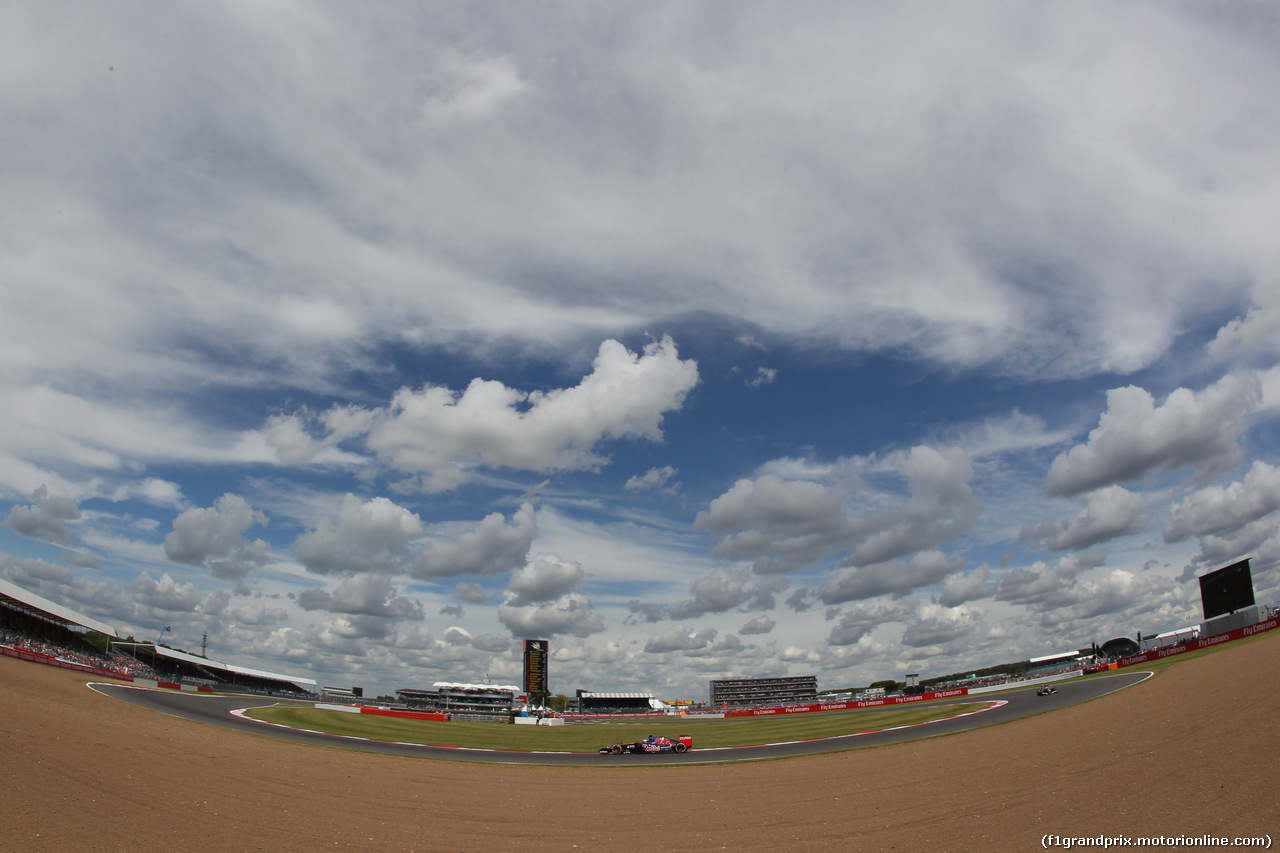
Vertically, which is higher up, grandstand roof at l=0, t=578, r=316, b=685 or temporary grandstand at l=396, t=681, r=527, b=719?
grandstand roof at l=0, t=578, r=316, b=685

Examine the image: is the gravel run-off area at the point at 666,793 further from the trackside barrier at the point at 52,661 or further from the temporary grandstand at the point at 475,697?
the temporary grandstand at the point at 475,697

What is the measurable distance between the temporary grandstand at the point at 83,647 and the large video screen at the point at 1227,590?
13856 centimetres

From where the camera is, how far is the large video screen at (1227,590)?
251 feet

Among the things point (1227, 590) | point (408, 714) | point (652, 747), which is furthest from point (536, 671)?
point (1227, 590)

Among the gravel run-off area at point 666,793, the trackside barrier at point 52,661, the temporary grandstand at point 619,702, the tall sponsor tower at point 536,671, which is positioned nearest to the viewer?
the gravel run-off area at point 666,793

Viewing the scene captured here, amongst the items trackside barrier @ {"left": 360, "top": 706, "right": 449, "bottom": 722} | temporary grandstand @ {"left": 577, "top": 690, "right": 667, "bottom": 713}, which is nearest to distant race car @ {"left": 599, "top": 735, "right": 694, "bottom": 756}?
trackside barrier @ {"left": 360, "top": 706, "right": 449, "bottom": 722}

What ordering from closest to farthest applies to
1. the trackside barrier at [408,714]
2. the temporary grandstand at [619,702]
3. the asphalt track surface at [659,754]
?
the asphalt track surface at [659,754], the trackside barrier at [408,714], the temporary grandstand at [619,702]

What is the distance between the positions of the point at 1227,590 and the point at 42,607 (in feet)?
493

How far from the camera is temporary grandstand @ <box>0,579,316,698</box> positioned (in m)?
73.7

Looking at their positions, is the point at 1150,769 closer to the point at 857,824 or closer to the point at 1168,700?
the point at 857,824

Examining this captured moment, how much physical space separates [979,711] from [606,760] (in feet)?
97.8

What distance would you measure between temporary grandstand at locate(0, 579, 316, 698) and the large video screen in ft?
455

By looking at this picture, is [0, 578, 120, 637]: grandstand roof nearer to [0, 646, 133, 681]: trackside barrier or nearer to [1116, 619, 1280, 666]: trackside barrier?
[0, 646, 133, 681]: trackside barrier

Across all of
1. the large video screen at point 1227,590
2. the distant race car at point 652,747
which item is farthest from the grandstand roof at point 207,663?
the large video screen at point 1227,590
